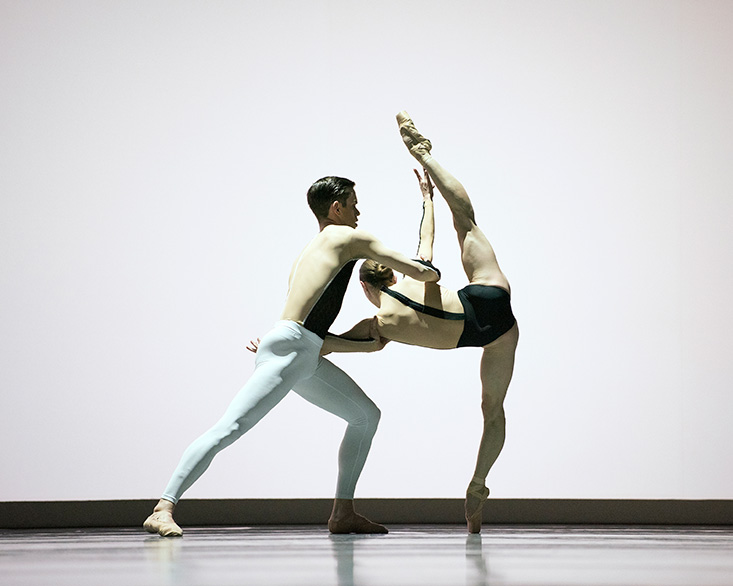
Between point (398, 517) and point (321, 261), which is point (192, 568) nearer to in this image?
point (321, 261)

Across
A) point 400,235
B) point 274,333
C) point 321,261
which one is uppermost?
point 400,235

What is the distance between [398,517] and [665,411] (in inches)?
54.6

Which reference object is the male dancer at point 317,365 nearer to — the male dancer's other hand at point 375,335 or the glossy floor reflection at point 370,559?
the male dancer's other hand at point 375,335

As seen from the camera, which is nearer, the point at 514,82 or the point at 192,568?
the point at 192,568

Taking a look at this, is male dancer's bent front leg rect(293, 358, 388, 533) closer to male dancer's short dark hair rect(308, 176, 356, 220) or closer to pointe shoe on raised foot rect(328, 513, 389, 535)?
pointe shoe on raised foot rect(328, 513, 389, 535)

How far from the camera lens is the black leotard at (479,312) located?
3469 millimetres

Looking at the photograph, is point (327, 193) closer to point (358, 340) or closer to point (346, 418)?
point (358, 340)

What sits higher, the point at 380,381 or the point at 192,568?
→ the point at 380,381

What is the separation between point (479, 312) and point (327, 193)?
692 millimetres

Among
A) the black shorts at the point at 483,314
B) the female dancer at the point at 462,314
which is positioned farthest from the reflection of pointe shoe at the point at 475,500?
the black shorts at the point at 483,314

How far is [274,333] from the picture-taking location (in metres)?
3.17

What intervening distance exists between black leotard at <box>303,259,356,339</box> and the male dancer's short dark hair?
250mm

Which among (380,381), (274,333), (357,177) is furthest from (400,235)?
(274,333)

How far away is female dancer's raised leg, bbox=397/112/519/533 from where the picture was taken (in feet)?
11.6
